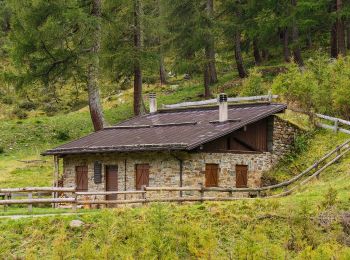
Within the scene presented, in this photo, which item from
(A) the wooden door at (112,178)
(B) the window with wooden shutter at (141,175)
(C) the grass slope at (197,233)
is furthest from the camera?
(A) the wooden door at (112,178)

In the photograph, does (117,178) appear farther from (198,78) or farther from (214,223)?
(198,78)

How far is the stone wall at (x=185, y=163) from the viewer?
26750mm

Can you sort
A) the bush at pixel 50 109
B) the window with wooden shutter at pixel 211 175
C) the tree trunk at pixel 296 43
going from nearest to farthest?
the window with wooden shutter at pixel 211 175
the tree trunk at pixel 296 43
the bush at pixel 50 109

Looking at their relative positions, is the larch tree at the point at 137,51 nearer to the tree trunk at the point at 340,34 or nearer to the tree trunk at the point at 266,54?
the tree trunk at the point at 340,34

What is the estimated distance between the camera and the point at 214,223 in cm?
1914

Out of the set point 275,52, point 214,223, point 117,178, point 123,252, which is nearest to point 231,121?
point 117,178

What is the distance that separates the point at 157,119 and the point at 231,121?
6.40m

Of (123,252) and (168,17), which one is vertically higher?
(168,17)

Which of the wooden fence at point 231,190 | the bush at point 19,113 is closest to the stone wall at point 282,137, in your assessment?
the wooden fence at point 231,190

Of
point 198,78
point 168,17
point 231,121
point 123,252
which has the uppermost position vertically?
point 168,17

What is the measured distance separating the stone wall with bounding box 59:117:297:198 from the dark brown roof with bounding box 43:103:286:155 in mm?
686

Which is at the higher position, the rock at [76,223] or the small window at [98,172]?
the small window at [98,172]

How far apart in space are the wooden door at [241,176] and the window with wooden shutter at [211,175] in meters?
1.18

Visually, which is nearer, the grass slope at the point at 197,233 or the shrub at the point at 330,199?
the grass slope at the point at 197,233
